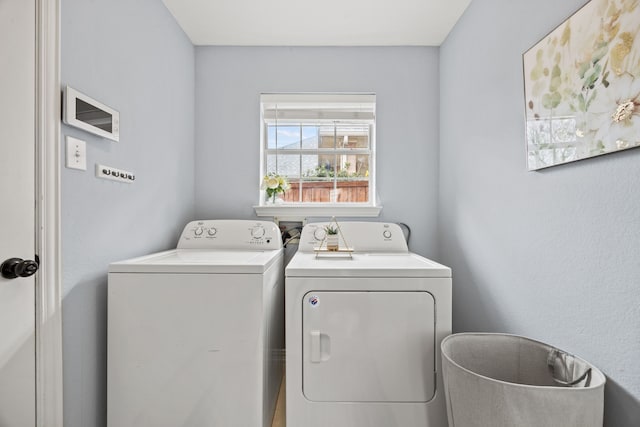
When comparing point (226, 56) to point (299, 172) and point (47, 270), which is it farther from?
point (47, 270)

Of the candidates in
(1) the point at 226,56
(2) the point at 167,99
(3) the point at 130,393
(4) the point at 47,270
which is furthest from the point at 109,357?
(1) the point at 226,56

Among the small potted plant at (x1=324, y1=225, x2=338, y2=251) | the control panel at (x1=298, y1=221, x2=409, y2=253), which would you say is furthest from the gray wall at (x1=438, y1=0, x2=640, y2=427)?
the small potted plant at (x1=324, y1=225, x2=338, y2=251)

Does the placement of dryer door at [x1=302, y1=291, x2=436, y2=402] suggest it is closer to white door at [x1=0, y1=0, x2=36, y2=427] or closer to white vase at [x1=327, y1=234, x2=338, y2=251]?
white vase at [x1=327, y1=234, x2=338, y2=251]

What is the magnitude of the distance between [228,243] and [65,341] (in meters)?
0.99

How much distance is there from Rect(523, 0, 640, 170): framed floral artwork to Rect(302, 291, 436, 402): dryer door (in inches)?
30.7

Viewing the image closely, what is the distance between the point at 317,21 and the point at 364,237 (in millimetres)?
1427

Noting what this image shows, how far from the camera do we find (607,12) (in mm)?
959

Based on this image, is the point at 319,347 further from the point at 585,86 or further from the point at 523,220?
the point at 585,86

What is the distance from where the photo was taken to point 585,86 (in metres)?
1.05

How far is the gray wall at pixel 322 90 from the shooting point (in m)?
2.33

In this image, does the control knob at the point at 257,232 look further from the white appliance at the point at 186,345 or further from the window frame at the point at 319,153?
the white appliance at the point at 186,345

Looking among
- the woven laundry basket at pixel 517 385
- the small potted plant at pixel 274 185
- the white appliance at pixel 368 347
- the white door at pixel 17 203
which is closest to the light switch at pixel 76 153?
the white door at pixel 17 203

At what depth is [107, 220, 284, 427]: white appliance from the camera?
1300 mm

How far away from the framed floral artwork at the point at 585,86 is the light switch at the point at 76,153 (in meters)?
1.82
